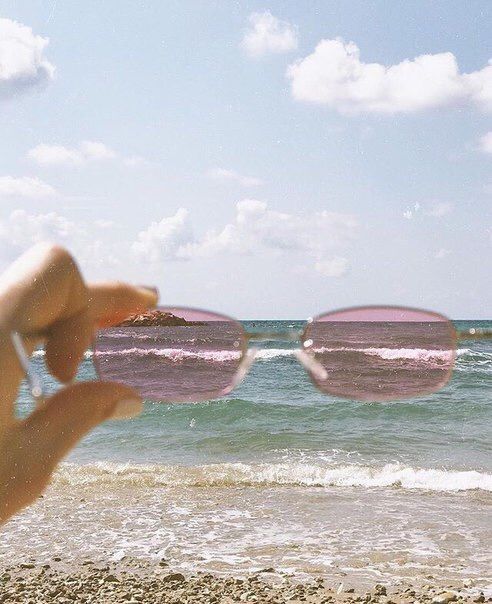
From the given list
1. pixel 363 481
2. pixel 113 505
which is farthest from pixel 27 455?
pixel 363 481

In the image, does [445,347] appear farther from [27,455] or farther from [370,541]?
[370,541]

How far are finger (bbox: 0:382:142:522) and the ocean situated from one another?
0.07 metres

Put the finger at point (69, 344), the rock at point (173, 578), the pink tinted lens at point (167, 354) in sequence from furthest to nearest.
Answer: the rock at point (173, 578), the pink tinted lens at point (167, 354), the finger at point (69, 344)

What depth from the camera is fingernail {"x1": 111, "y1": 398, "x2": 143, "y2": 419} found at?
3.34 feet

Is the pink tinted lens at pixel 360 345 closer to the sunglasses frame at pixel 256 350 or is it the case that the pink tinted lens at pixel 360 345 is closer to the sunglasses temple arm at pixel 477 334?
the sunglasses frame at pixel 256 350

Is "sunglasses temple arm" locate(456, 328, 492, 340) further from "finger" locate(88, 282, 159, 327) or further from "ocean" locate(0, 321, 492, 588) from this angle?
"finger" locate(88, 282, 159, 327)

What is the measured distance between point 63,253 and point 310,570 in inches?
195

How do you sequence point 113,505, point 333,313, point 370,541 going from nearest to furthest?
point 333,313, point 370,541, point 113,505

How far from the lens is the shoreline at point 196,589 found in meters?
4.68

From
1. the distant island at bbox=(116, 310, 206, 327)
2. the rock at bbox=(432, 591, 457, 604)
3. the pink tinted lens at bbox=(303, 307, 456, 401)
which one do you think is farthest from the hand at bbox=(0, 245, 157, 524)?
the rock at bbox=(432, 591, 457, 604)

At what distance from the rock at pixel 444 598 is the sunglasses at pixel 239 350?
2460mm

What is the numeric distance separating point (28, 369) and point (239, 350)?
1.00 m

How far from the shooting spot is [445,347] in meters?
2.09

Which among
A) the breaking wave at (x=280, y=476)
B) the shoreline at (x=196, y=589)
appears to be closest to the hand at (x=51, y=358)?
the shoreline at (x=196, y=589)
